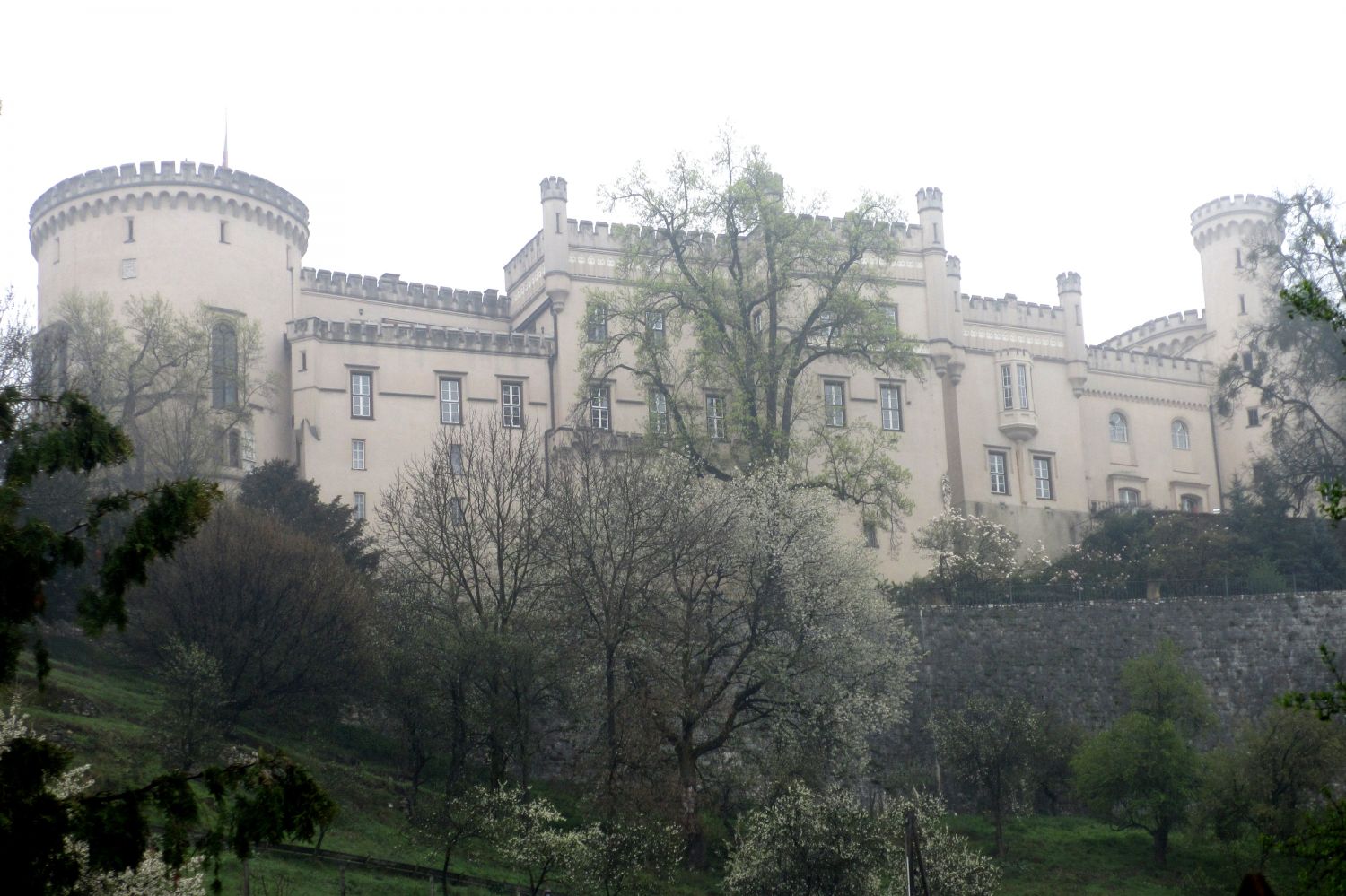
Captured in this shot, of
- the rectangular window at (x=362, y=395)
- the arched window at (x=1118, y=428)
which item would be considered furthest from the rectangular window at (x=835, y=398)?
the rectangular window at (x=362, y=395)

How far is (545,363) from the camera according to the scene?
48.4 m

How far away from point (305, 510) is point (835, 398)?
19059 mm

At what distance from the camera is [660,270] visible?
44.2 meters

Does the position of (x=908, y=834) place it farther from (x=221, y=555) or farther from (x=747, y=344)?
(x=747, y=344)

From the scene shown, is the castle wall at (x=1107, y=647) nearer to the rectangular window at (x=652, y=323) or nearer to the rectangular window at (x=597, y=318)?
the rectangular window at (x=652, y=323)

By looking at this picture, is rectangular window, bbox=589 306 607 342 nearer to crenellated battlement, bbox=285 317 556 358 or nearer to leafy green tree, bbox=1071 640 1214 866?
crenellated battlement, bbox=285 317 556 358

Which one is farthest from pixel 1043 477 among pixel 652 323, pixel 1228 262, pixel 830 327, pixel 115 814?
pixel 115 814

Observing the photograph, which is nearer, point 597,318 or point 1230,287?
point 597,318

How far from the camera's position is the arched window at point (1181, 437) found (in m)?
58.6

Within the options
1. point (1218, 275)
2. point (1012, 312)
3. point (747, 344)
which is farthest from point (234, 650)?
point (1218, 275)

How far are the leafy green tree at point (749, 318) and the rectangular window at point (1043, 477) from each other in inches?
448

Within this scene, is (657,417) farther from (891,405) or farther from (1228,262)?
(1228,262)

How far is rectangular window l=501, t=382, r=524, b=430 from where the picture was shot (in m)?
47.3

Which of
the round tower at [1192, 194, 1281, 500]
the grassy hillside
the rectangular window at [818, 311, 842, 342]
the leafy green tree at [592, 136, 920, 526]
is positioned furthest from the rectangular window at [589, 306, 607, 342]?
the round tower at [1192, 194, 1281, 500]
